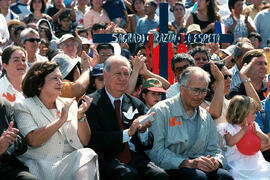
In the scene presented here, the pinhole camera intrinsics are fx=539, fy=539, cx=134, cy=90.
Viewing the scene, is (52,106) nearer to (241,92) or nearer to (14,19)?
(241,92)

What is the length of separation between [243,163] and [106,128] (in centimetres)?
162

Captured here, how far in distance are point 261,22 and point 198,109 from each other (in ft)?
20.1

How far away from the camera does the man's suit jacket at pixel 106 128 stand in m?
5.46

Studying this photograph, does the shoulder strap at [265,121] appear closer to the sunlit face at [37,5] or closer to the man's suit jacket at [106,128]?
the man's suit jacket at [106,128]

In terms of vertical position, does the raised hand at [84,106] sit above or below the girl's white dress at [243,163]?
above

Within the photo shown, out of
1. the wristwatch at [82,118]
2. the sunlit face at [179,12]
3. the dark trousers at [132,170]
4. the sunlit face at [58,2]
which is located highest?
the sunlit face at [58,2]

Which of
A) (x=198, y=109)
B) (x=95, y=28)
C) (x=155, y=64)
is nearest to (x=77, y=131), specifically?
(x=198, y=109)

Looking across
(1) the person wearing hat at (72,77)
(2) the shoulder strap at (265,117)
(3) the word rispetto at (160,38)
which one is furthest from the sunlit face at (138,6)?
(2) the shoulder strap at (265,117)

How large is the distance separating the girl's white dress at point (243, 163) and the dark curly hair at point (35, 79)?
2071 mm

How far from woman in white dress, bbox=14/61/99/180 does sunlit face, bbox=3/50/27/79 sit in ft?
2.94

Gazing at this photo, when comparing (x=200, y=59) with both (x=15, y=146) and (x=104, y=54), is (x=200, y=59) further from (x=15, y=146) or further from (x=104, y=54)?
(x=15, y=146)

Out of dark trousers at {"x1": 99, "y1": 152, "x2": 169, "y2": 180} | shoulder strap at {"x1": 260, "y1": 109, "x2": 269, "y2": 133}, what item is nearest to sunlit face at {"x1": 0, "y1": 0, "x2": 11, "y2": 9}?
shoulder strap at {"x1": 260, "y1": 109, "x2": 269, "y2": 133}

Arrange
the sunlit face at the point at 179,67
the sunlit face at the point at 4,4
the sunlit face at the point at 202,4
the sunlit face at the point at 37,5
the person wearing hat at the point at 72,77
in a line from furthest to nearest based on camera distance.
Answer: the sunlit face at the point at 37,5
the sunlit face at the point at 4,4
the sunlit face at the point at 202,4
the sunlit face at the point at 179,67
the person wearing hat at the point at 72,77

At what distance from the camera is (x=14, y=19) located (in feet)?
35.6
